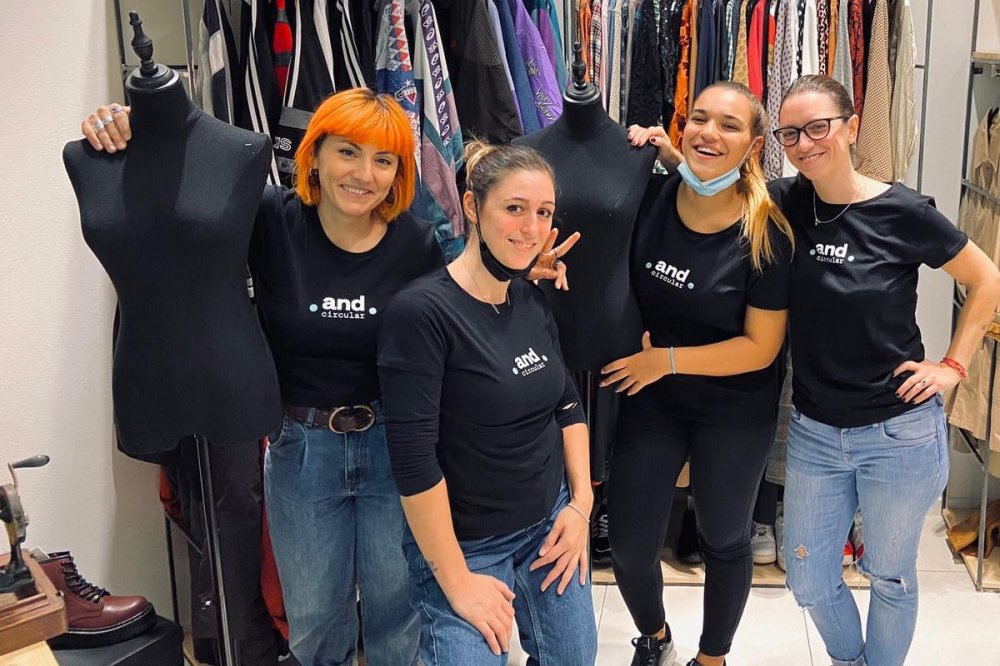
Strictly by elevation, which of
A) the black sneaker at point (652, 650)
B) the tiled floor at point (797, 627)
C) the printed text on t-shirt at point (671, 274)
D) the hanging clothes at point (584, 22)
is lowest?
the tiled floor at point (797, 627)

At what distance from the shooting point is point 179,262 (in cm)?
185

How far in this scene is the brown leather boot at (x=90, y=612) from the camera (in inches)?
84.4

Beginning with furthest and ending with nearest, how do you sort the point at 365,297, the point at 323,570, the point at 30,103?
the point at 30,103, the point at 323,570, the point at 365,297

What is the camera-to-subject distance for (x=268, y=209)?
198 cm

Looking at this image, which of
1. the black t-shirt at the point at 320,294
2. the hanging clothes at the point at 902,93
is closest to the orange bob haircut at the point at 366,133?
the black t-shirt at the point at 320,294

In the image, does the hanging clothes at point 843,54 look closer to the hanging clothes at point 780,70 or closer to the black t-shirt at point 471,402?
the hanging clothes at point 780,70

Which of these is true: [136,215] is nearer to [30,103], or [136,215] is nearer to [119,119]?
[119,119]

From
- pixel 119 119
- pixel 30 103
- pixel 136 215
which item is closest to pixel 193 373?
pixel 136 215

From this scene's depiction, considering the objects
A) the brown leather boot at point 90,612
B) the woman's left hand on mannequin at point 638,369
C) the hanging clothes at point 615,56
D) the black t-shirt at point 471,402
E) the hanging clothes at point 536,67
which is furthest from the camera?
the hanging clothes at point 615,56

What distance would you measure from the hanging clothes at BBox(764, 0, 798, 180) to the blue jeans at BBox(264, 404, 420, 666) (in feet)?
5.45

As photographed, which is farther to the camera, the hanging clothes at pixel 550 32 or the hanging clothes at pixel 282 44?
the hanging clothes at pixel 550 32

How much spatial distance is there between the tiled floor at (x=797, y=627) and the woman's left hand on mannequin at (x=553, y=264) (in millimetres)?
1301

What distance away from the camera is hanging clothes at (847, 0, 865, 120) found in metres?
3.06

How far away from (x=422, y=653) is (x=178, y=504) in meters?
1.10
